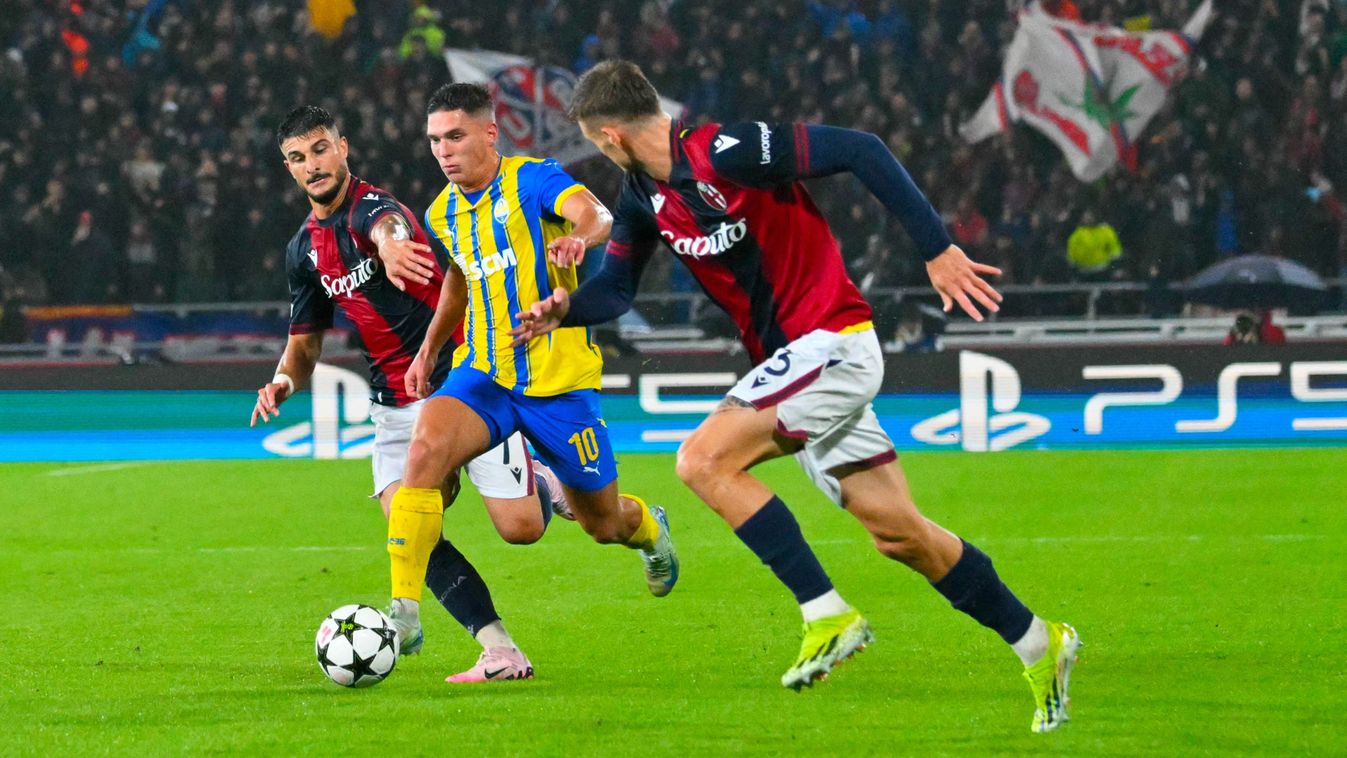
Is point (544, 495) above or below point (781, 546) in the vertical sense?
below

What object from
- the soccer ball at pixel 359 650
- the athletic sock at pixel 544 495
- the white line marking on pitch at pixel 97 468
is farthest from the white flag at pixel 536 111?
the soccer ball at pixel 359 650

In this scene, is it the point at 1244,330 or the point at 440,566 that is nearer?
the point at 440,566

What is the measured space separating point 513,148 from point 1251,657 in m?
12.3

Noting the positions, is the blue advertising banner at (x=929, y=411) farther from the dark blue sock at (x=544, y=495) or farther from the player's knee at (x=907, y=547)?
the player's knee at (x=907, y=547)

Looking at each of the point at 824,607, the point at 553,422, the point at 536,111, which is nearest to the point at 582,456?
the point at 553,422

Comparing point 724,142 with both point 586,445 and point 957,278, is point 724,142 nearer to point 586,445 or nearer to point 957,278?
point 957,278

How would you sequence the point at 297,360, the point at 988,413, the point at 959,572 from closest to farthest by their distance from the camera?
the point at 959,572 < the point at 297,360 < the point at 988,413

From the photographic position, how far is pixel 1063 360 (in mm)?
13172

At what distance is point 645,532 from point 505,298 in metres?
1.16

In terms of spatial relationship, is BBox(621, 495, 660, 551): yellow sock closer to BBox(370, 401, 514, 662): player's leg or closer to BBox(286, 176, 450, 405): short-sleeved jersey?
BBox(370, 401, 514, 662): player's leg

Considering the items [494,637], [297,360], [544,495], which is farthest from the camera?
[544,495]

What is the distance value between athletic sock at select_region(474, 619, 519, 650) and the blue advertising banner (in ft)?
25.6

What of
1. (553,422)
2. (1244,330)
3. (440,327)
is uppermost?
(440,327)

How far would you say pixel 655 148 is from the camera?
464 cm
